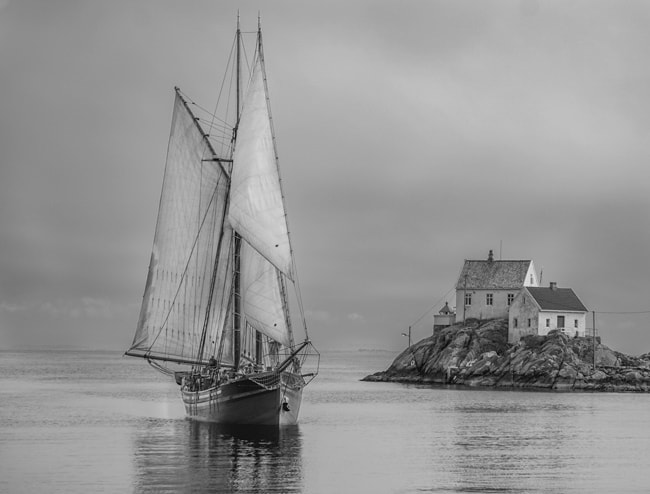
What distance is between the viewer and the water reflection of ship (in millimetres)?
42031

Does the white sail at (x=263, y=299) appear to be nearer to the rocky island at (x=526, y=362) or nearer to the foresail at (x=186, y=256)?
the foresail at (x=186, y=256)

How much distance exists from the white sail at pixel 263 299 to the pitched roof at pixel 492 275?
198 feet

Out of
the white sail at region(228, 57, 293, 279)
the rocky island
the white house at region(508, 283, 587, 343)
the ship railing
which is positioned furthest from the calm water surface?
the white house at region(508, 283, 587, 343)

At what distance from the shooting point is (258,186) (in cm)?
6456

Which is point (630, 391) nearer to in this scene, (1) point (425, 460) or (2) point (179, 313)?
(2) point (179, 313)

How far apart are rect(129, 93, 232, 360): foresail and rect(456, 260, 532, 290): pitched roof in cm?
5825

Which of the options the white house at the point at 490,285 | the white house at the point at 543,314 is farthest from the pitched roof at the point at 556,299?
the white house at the point at 490,285

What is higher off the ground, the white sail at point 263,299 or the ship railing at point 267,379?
the white sail at point 263,299

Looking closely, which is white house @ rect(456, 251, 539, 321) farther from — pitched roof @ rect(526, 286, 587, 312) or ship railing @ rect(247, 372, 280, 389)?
ship railing @ rect(247, 372, 280, 389)

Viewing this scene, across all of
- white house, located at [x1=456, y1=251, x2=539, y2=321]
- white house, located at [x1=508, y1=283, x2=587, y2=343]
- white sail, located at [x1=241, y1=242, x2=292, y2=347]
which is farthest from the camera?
white house, located at [x1=456, y1=251, x2=539, y2=321]

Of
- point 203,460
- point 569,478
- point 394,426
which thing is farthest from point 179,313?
point 569,478

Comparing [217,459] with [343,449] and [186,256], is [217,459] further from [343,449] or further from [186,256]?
[186,256]

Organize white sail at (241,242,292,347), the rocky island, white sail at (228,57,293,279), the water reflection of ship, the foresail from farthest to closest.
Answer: the rocky island, the foresail, white sail at (241,242,292,347), white sail at (228,57,293,279), the water reflection of ship

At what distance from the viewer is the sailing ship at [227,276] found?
208 feet
